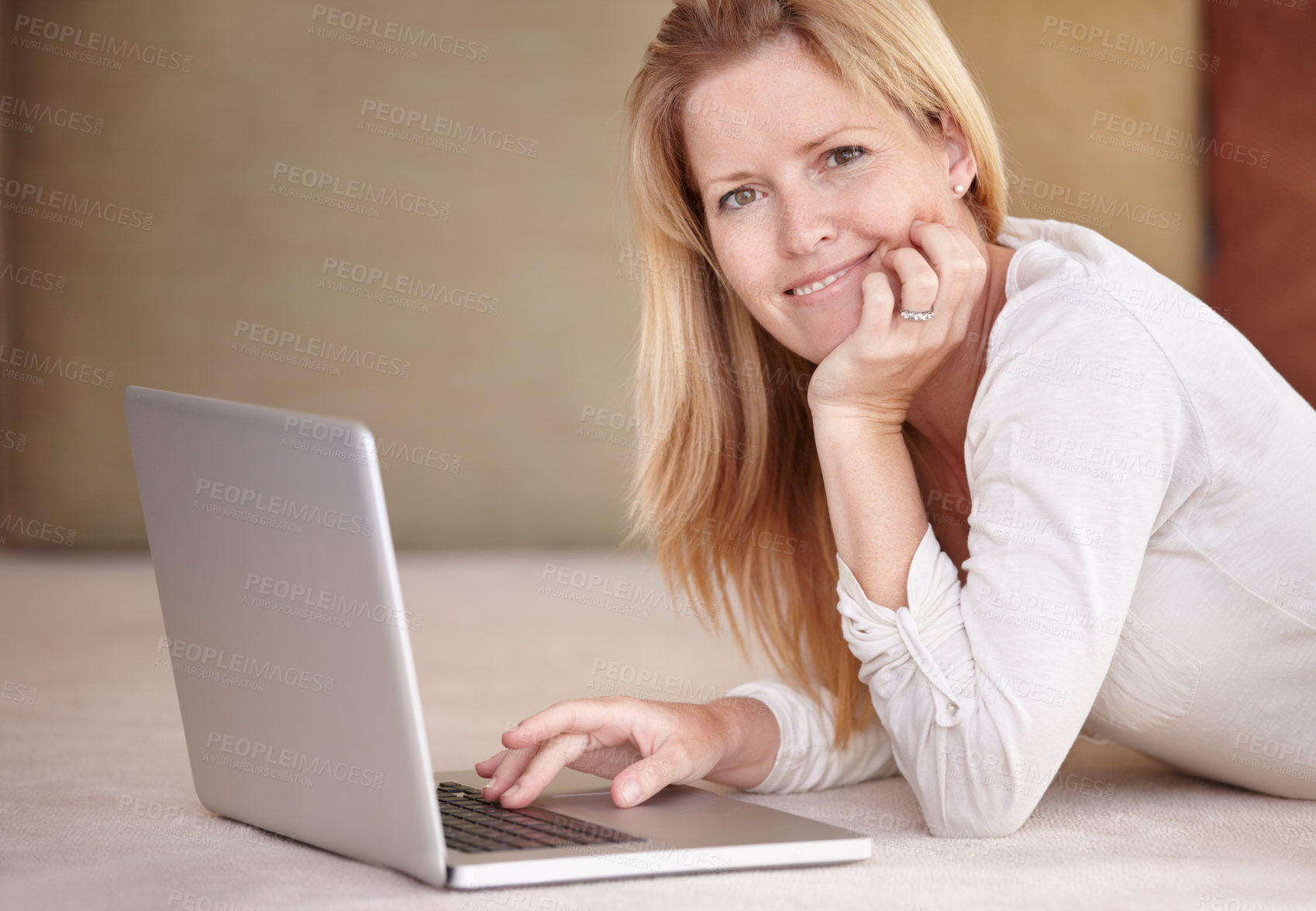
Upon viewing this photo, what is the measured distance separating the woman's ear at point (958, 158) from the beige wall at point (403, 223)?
3.69 metres

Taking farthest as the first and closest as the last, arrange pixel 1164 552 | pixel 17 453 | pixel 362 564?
pixel 17 453 → pixel 1164 552 → pixel 362 564

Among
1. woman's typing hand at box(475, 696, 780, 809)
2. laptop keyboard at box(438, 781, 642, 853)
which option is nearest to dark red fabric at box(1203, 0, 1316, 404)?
woman's typing hand at box(475, 696, 780, 809)

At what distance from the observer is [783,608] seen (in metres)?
1.62

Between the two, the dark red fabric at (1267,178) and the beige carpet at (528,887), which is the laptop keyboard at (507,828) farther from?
the dark red fabric at (1267,178)

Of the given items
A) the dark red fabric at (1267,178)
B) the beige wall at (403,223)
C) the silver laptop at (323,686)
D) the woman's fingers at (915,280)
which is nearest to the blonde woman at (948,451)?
the woman's fingers at (915,280)

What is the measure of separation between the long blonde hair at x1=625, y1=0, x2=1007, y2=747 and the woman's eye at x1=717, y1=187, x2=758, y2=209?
0.42 ft

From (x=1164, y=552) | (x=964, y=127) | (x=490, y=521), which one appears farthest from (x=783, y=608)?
(x=490, y=521)

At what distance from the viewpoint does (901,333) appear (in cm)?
124

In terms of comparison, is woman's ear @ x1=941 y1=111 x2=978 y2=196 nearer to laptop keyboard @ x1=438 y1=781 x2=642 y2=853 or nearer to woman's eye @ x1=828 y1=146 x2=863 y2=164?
woman's eye @ x1=828 y1=146 x2=863 y2=164

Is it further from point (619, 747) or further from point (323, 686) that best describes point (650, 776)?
point (323, 686)

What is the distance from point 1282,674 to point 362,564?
0.96 meters

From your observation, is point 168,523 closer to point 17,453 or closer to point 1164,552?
point 1164,552

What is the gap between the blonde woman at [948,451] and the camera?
43.4 inches

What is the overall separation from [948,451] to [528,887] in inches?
32.2
